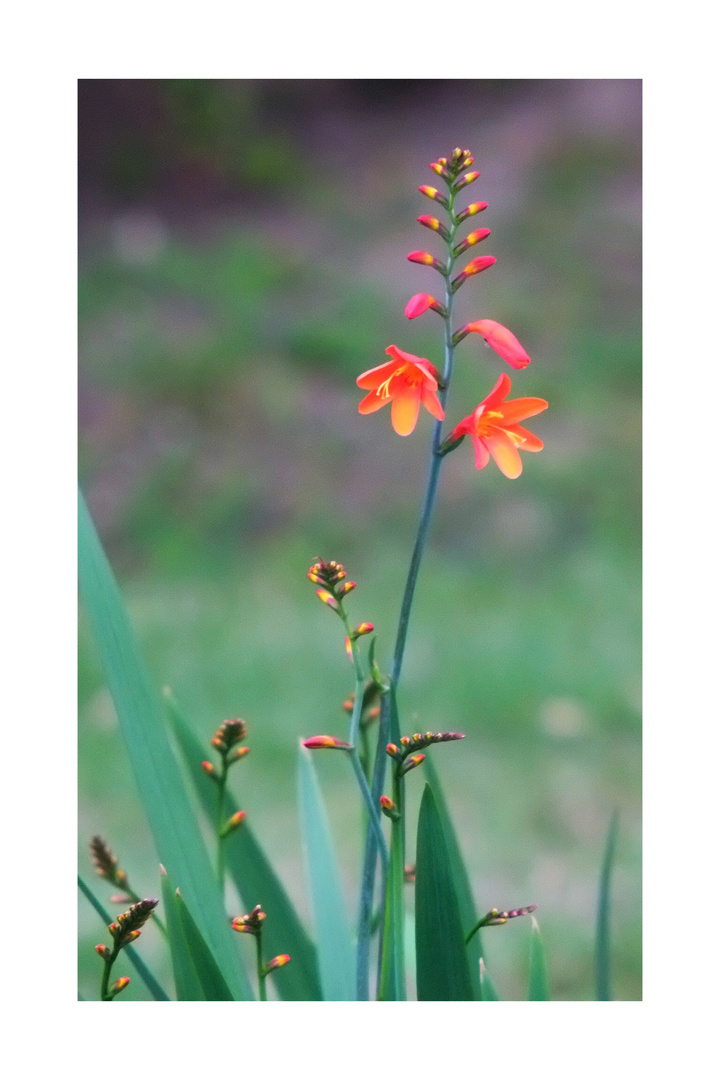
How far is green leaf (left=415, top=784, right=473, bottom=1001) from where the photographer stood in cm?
40

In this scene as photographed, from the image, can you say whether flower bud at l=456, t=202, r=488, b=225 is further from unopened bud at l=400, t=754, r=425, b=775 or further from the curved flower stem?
unopened bud at l=400, t=754, r=425, b=775

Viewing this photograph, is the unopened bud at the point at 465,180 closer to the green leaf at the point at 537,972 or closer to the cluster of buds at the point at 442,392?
the cluster of buds at the point at 442,392

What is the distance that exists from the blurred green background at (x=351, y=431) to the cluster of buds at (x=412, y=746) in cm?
93

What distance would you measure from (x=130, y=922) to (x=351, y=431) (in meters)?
1.58

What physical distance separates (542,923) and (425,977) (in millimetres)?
776

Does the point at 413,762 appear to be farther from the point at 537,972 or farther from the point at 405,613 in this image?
the point at 537,972

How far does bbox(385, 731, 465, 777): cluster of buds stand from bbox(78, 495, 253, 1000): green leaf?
12 centimetres

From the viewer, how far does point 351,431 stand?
1.91 m

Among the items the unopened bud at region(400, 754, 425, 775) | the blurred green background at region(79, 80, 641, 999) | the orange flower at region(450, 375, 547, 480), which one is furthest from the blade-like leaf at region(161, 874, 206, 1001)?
the blurred green background at region(79, 80, 641, 999)

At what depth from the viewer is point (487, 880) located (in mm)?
1204

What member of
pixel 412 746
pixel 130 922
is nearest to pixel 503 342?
pixel 412 746
